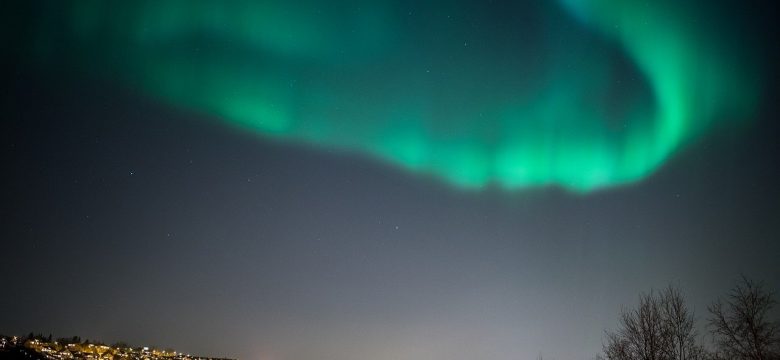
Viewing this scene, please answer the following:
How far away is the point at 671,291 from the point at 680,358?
4.03 m

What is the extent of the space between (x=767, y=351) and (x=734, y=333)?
5.35ft

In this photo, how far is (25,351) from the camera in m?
14.3

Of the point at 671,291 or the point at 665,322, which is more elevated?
the point at 671,291

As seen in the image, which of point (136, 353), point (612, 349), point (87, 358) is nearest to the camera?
point (87, 358)

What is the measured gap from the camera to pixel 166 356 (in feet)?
80.9

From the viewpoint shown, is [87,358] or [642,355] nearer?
[87,358]

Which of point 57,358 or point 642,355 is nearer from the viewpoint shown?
point 57,358

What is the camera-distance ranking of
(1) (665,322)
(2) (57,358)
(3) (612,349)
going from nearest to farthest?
(2) (57,358) → (1) (665,322) → (3) (612,349)

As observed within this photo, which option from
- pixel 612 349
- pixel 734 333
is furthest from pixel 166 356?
pixel 734 333

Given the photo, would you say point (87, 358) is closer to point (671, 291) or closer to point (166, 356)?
point (166, 356)

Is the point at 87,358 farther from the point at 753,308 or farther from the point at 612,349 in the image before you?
the point at 753,308

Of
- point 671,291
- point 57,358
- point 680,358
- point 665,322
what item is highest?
point 671,291

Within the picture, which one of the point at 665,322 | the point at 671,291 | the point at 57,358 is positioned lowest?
the point at 57,358

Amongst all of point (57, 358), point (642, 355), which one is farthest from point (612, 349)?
point (57, 358)
